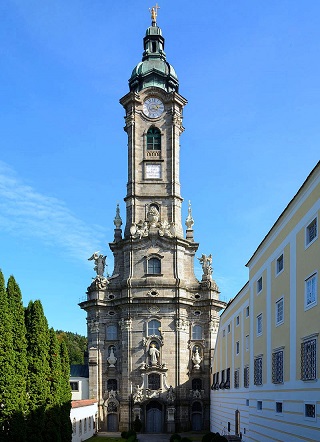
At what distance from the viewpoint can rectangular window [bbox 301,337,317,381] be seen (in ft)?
68.9

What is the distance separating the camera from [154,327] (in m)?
67.7

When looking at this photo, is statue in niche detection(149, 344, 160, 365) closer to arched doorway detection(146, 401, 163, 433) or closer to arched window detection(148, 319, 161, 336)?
arched window detection(148, 319, 161, 336)

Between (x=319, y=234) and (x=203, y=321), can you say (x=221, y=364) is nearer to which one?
(x=203, y=321)

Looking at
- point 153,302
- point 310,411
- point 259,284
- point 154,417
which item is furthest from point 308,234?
point 154,417

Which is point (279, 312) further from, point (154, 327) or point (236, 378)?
point (154, 327)

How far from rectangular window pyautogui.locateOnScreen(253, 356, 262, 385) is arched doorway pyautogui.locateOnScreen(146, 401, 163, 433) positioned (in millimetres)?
36338

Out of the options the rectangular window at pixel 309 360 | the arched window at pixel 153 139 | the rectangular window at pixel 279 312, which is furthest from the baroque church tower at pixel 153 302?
the rectangular window at pixel 309 360

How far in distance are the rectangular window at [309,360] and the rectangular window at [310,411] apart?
0.91m

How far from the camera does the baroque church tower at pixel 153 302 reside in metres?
66.1

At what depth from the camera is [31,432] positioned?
35969 mm

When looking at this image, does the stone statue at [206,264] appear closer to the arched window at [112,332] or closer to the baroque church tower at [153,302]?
the baroque church tower at [153,302]

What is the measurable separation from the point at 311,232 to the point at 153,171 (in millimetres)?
52006

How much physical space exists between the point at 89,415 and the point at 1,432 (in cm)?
3019

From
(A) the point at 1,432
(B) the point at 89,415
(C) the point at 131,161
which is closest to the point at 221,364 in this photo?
(B) the point at 89,415
